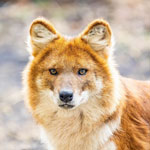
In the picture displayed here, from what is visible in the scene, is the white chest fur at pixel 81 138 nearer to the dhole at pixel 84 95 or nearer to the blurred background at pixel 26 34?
the dhole at pixel 84 95

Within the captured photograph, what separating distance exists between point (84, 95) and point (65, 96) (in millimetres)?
342

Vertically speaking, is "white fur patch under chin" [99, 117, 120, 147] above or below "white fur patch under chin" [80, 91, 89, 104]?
below

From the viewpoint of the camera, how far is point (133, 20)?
14.5 m

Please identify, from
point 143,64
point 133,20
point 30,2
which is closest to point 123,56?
point 143,64

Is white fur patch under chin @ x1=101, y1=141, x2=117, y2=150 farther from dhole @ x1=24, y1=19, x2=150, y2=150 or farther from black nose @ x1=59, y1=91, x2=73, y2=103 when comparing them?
black nose @ x1=59, y1=91, x2=73, y2=103

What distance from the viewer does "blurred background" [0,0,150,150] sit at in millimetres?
8141

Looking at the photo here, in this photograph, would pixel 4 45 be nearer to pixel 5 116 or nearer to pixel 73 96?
pixel 5 116

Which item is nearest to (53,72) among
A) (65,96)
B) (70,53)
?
(70,53)

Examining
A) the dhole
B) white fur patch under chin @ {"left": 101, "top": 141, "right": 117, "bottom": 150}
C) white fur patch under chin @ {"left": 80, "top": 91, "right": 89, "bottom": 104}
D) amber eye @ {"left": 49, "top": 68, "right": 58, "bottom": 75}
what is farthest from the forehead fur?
white fur patch under chin @ {"left": 101, "top": 141, "right": 117, "bottom": 150}

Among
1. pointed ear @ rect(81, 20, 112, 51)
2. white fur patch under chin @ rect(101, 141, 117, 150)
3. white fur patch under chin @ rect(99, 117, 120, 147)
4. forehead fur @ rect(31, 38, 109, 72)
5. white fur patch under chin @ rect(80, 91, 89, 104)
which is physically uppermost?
pointed ear @ rect(81, 20, 112, 51)

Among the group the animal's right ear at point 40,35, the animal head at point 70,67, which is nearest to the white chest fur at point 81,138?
the animal head at point 70,67

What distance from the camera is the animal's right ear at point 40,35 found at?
18.5 ft

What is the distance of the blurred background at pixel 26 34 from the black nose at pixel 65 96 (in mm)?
2473

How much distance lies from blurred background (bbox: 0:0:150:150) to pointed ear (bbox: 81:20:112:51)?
267cm
